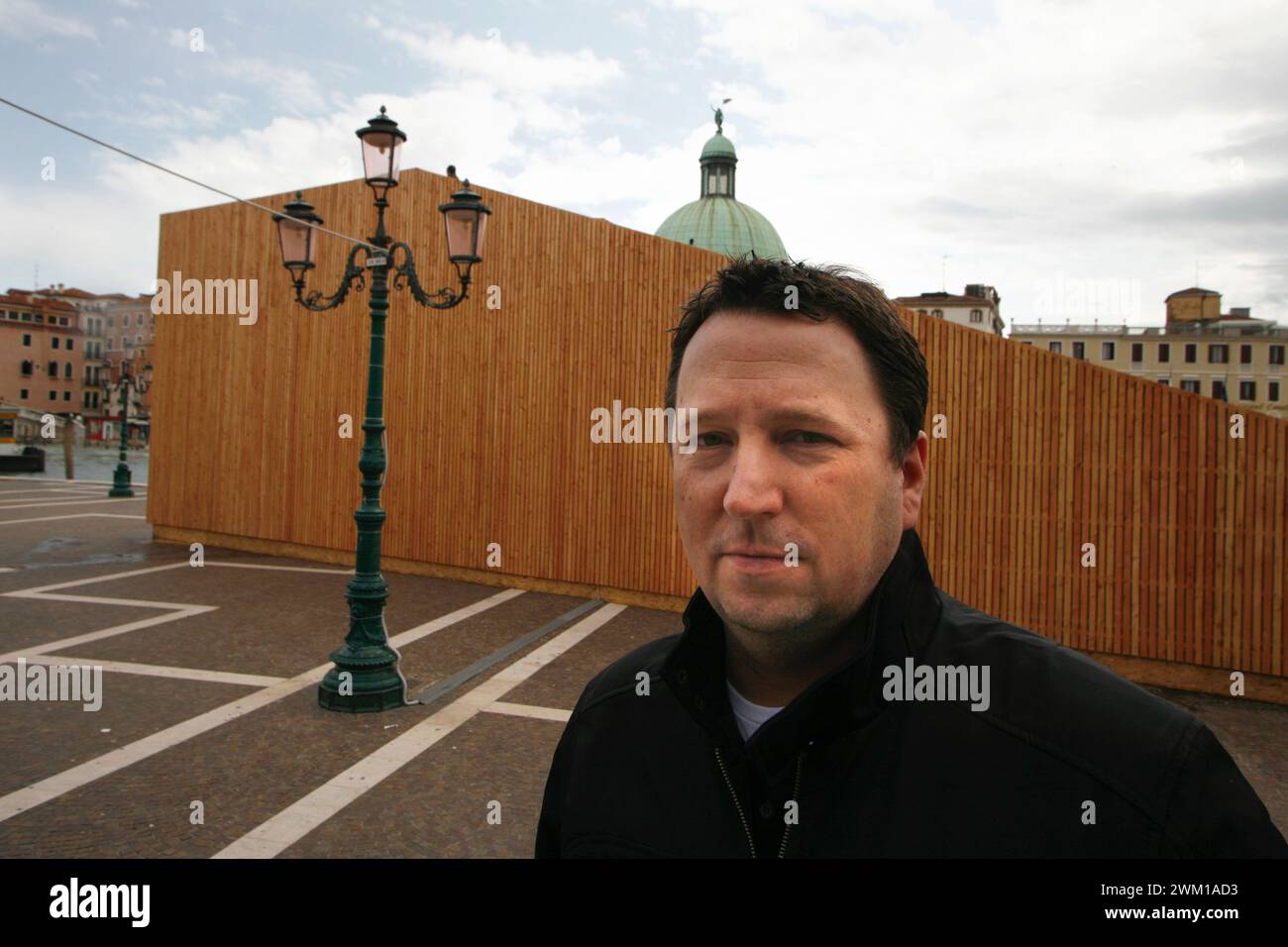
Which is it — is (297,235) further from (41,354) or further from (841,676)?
(41,354)

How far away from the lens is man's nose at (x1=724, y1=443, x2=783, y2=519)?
4.44 ft

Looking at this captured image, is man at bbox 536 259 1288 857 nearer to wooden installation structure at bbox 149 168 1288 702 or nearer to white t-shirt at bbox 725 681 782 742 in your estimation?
white t-shirt at bbox 725 681 782 742

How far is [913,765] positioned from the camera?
1.39 meters

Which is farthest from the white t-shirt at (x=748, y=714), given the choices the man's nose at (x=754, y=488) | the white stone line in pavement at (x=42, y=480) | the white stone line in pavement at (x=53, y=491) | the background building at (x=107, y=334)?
the background building at (x=107, y=334)

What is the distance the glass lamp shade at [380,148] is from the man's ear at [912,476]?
734 centimetres

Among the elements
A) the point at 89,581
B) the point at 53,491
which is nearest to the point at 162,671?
the point at 89,581

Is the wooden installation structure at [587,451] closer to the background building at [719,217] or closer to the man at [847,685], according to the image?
Answer: the man at [847,685]

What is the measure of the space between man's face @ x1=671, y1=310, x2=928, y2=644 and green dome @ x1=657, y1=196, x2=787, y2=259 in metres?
38.0

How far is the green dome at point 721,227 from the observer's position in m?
39.2

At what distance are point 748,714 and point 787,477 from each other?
0.52m

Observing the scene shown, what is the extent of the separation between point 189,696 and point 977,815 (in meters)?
8.27

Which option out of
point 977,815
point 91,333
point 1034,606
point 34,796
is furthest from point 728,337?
point 91,333

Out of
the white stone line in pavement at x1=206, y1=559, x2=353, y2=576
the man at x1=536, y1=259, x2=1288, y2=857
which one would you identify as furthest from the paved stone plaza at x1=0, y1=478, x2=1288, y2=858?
the man at x1=536, y1=259, x2=1288, y2=857
